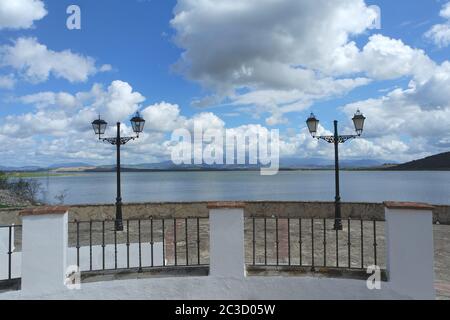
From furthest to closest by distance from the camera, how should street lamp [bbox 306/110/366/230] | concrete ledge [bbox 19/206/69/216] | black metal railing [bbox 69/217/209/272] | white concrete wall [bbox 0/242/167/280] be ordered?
street lamp [bbox 306/110/366/230], white concrete wall [bbox 0/242/167/280], black metal railing [bbox 69/217/209/272], concrete ledge [bbox 19/206/69/216]

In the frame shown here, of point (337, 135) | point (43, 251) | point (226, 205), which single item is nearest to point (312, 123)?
point (337, 135)

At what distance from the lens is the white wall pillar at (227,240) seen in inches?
173

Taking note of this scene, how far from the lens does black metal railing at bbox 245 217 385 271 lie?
540 centimetres

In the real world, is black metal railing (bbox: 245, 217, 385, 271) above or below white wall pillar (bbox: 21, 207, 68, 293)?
below

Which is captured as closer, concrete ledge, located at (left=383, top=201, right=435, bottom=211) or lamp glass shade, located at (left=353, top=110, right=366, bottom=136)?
concrete ledge, located at (left=383, top=201, right=435, bottom=211)

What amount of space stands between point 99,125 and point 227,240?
748cm

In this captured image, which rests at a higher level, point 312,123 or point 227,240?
point 312,123

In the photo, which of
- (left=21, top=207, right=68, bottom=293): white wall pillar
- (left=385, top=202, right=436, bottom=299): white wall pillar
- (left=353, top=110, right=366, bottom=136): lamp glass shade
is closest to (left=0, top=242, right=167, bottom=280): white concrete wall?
(left=21, top=207, right=68, bottom=293): white wall pillar

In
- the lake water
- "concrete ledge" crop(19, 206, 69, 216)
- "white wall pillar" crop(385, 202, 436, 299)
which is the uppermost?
"concrete ledge" crop(19, 206, 69, 216)

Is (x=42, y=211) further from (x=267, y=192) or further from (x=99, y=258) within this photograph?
(x=267, y=192)

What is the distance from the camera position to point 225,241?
4.40 meters

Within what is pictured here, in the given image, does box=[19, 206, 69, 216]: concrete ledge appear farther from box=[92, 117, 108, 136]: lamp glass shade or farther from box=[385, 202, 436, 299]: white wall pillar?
box=[92, 117, 108, 136]: lamp glass shade
